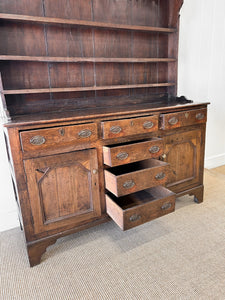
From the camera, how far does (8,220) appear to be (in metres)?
1.88

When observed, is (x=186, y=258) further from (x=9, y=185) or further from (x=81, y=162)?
(x=9, y=185)

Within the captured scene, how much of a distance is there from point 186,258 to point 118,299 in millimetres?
537

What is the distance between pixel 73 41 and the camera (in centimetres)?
174

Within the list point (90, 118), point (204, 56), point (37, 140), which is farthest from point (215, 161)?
point (37, 140)

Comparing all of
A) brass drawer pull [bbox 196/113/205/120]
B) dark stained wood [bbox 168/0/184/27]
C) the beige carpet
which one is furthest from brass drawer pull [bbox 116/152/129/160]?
dark stained wood [bbox 168/0/184/27]

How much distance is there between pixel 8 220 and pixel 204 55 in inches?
106

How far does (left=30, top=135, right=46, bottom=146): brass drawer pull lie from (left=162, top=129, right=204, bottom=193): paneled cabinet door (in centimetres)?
95

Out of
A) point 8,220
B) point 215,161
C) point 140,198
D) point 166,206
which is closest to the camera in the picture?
point 166,206

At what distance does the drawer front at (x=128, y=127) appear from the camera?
1.46m

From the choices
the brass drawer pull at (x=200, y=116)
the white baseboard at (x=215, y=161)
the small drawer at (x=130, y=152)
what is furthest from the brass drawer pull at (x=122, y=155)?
the white baseboard at (x=215, y=161)

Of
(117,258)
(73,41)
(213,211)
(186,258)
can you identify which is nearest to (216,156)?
(213,211)

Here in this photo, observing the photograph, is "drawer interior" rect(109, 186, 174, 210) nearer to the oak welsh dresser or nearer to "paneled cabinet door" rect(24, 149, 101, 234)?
the oak welsh dresser

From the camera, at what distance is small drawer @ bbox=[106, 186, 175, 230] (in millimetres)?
1401

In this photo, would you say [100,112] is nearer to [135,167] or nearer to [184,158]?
[135,167]
